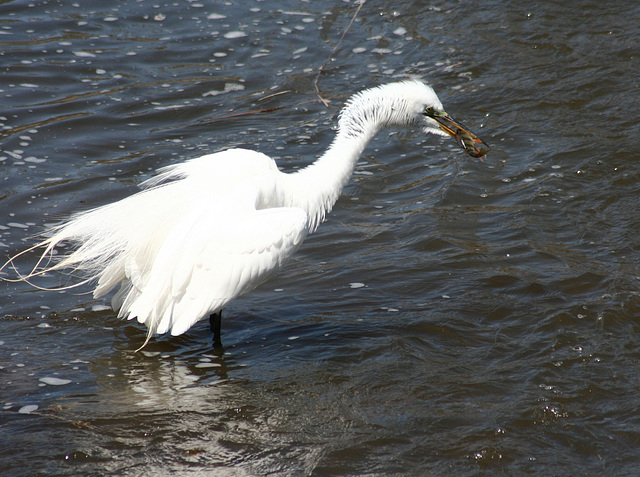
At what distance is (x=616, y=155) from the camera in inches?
279

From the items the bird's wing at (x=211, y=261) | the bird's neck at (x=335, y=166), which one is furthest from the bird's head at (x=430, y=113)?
the bird's wing at (x=211, y=261)

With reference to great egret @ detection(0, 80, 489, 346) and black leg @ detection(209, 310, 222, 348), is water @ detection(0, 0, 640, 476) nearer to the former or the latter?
black leg @ detection(209, 310, 222, 348)

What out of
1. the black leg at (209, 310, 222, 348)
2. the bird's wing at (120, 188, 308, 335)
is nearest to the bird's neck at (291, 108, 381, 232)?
the bird's wing at (120, 188, 308, 335)

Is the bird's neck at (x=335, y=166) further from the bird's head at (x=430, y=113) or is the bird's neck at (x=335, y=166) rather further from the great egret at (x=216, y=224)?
the bird's head at (x=430, y=113)

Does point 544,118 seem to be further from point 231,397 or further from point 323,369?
point 231,397

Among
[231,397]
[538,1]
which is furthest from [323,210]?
[538,1]

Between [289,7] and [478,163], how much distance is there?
5.04m

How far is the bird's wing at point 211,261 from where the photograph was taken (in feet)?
14.4

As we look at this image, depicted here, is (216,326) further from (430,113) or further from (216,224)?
(430,113)

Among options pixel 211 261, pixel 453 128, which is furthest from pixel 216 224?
pixel 453 128

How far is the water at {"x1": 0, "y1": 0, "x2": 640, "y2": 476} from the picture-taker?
155 inches

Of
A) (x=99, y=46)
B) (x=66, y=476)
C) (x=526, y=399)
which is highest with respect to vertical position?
(x=99, y=46)

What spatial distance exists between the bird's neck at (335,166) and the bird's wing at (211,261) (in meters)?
0.40

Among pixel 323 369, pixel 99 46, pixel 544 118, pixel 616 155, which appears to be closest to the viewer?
pixel 323 369
